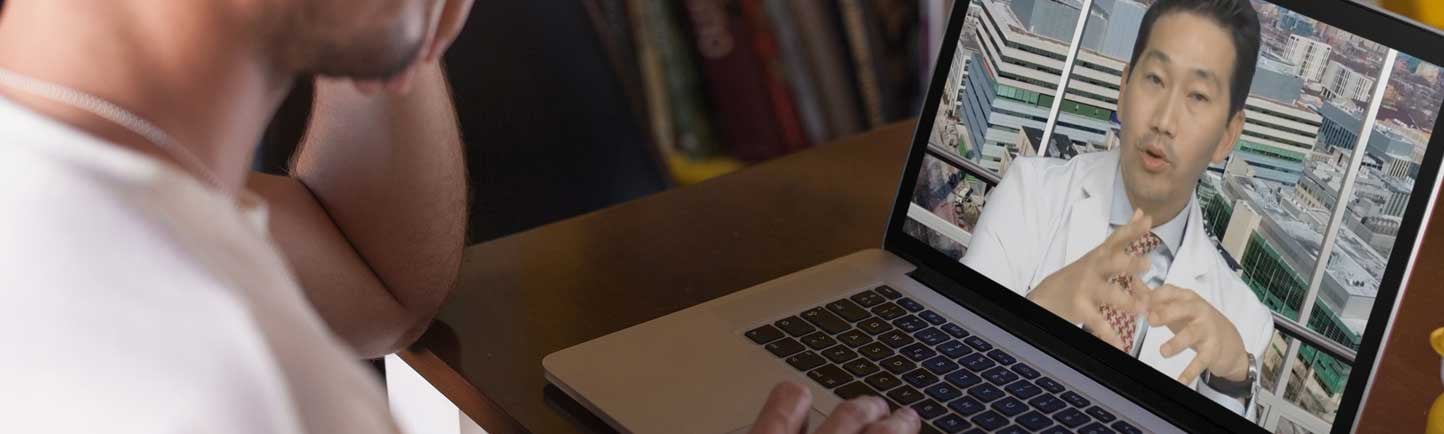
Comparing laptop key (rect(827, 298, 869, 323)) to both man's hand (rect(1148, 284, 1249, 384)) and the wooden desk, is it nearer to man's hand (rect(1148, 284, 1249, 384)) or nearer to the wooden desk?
the wooden desk

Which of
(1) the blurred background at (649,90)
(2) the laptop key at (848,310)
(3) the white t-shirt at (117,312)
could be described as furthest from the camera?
(1) the blurred background at (649,90)

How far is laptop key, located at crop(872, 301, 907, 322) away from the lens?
1115 mm

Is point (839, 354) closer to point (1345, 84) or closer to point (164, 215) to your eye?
point (1345, 84)

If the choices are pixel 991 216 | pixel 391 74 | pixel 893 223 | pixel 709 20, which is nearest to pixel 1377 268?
pixel 991 216

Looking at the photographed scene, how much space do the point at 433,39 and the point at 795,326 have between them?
40cm

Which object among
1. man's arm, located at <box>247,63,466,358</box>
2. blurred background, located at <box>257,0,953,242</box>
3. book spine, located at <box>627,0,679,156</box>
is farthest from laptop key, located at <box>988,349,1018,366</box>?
book spine, located at <box>627,0,679,156</box>

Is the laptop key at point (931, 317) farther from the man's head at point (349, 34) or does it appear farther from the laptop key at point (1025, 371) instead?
the man's head at point (349, 34)

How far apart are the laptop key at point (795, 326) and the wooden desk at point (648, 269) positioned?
0.30 feet

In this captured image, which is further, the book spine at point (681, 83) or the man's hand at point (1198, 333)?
the book spine at point (681, 83)

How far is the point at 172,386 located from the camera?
518 mm

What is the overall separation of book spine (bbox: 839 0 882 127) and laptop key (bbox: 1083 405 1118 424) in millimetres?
1457

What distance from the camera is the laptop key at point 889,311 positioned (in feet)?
3.66

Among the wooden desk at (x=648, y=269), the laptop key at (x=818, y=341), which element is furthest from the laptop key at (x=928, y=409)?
the wooden desk at (x=648, y=269)

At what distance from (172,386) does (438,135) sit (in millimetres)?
738
